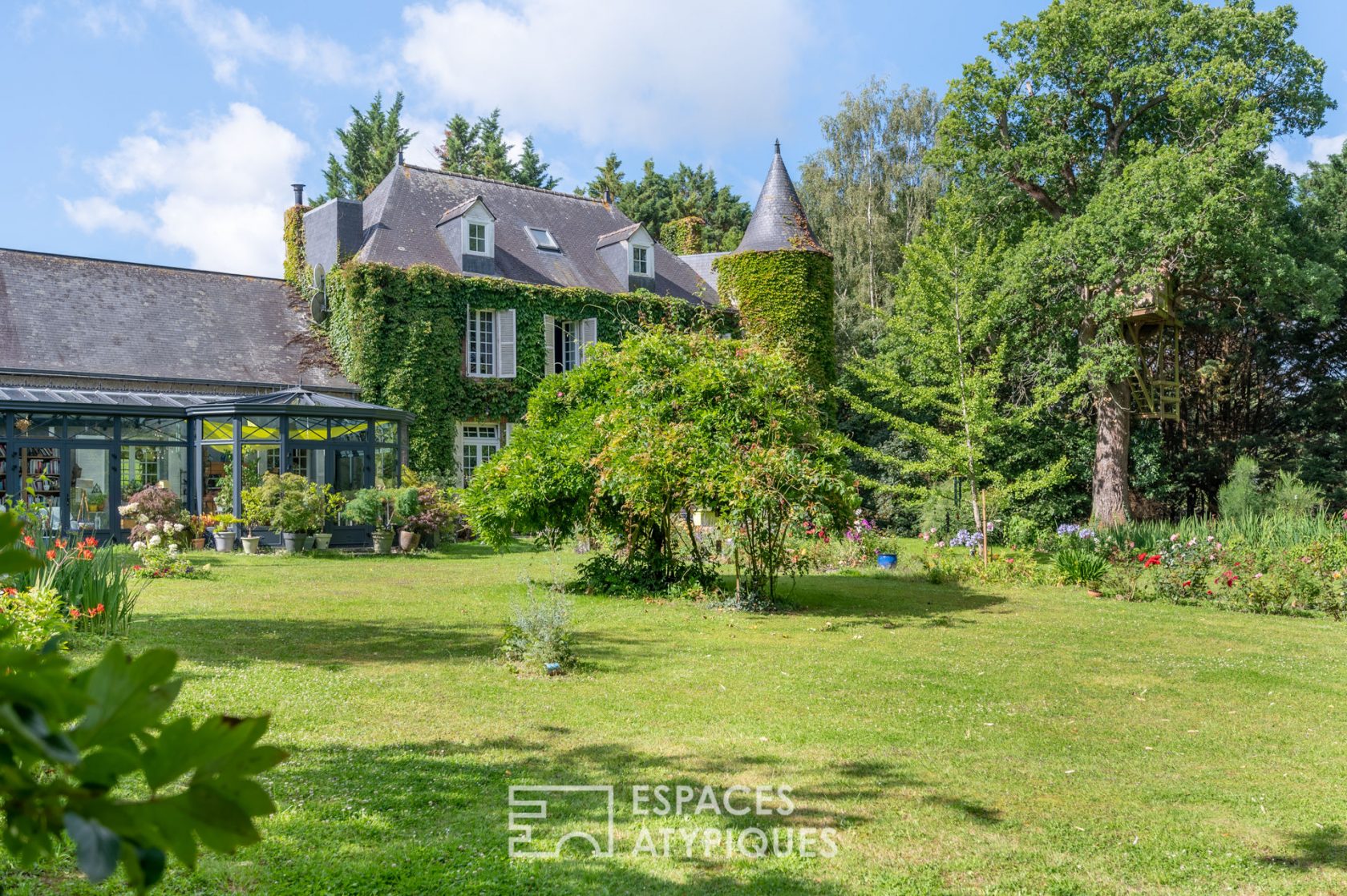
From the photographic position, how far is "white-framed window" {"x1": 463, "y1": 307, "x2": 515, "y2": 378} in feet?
74.3

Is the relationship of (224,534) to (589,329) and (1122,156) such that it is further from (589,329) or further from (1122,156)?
(1122,156)

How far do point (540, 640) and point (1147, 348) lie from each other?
60.8 ft

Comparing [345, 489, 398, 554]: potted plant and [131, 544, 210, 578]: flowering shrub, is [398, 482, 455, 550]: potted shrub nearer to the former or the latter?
[345, 489, 398, 554]: potted plant

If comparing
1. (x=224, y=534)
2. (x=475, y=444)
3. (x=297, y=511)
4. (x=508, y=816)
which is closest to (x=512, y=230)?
(x=475, y=444)

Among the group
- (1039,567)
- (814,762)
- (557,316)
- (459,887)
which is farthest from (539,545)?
(557,316)

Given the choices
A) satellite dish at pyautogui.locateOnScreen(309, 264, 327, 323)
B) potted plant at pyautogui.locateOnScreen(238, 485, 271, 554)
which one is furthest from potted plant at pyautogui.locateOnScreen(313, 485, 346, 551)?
satellite dish at pyautogui.locateOnScreen(309, 264, 327, 323)

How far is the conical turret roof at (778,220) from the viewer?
24703 mm

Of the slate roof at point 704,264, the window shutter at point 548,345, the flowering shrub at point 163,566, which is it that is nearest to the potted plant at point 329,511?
the flowering shrub at point 163,566

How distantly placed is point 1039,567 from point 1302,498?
7.14 metres

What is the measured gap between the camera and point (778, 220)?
25.0m

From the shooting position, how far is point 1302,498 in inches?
669

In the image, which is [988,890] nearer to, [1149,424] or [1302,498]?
[1302,498]

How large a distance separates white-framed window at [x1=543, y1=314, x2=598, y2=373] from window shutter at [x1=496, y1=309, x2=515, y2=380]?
3.16 feet

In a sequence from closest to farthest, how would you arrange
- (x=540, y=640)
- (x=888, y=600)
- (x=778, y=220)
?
(x=540, y=640)
(x=888, y=600)
(x=778, y=220)
